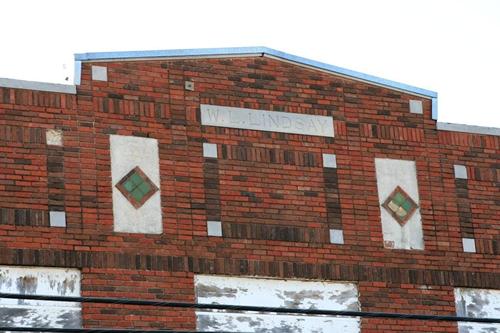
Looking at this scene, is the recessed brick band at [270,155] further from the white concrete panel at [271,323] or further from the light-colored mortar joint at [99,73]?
the white concrete panel at [271,323]

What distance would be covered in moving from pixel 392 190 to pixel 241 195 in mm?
2726

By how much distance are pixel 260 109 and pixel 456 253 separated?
13.1ft

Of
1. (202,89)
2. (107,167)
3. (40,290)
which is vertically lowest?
(40,290)

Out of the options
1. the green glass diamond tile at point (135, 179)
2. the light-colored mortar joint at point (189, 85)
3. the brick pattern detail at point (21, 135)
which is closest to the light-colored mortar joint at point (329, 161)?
the light-colored mortar joint at point (189, 85)

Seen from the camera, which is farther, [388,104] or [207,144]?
[388,104]

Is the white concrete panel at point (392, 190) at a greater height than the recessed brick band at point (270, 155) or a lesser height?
lesser

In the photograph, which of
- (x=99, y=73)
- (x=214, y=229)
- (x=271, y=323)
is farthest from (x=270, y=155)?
(x=99, y=73)

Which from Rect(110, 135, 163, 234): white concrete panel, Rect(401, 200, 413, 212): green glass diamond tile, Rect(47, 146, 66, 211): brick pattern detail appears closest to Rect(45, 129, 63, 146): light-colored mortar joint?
Rect(47, 146, 66, 211): brick pattern detail

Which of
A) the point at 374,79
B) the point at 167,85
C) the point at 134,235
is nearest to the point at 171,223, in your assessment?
the point at 134,235

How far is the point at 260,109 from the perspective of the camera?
22312mm

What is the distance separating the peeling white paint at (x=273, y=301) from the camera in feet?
68.3

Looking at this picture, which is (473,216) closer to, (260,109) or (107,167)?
(260,109)

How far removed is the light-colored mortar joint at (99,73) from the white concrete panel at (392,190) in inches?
185

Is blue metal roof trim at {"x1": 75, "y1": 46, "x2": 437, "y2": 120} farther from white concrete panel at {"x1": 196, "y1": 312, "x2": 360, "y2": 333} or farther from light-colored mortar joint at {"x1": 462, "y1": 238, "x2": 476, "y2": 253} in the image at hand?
white concrete panel at {"x1": 196, "y1": 312, "x2": 360, "y2": 333}
